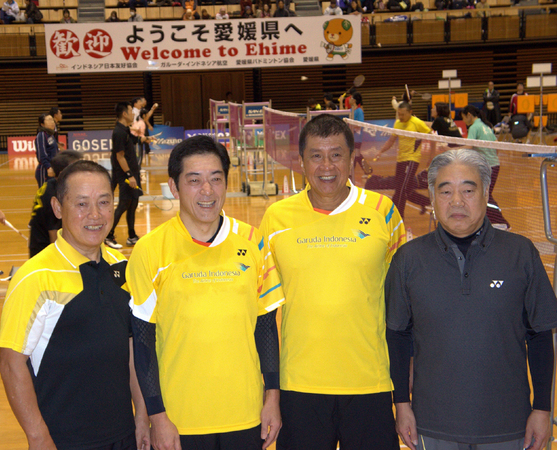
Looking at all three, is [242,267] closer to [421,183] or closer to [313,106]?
[421,183]

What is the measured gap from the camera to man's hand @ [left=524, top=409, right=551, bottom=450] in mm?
2158

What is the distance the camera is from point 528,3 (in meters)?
24.8

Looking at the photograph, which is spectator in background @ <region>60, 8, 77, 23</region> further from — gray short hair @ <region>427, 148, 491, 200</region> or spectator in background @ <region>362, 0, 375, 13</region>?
gray short hair @ <region>427, 148, 491, 200</region>

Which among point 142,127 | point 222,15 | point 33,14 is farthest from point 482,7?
point 33,14

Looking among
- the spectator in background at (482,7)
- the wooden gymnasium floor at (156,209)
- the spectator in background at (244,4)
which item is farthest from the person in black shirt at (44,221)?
the spectator in background at (482,7)

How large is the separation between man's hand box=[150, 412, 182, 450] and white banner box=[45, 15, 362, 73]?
20357mm

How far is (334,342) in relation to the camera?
2.47m

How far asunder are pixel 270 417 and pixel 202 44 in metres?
20.5

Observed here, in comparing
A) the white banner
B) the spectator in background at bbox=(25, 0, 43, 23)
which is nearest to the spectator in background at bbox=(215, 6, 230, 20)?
the white banner

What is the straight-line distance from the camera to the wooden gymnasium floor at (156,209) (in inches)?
259

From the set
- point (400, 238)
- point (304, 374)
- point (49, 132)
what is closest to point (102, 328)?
point (304, 374)

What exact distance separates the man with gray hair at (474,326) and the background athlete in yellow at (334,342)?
0.77ft

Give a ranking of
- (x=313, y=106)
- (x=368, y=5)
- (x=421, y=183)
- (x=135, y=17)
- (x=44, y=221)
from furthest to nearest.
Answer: (x=368, y=5), (x=135, y=17), (x=313, y=106), (x=421, y=183), (x=44, y=221)

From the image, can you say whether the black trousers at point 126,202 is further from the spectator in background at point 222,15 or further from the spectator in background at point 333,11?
the spectator in background at point 333,11
